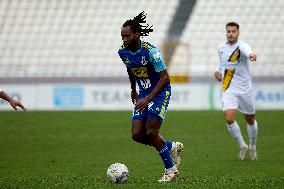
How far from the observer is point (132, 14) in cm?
2980

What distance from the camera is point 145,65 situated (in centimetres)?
870

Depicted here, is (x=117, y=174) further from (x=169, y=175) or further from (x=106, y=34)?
(x=106, y=34)

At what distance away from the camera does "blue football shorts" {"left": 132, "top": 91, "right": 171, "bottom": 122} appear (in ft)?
28.7

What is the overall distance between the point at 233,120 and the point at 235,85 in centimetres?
64

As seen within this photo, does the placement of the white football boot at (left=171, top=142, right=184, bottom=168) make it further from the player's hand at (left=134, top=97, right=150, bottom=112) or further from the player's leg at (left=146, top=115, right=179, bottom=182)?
the player's hand at (left=134, top=97, right=150, bottom=112)

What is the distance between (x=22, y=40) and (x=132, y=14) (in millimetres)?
4519

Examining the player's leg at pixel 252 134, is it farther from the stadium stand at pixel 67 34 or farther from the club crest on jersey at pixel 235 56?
the stadium stand at pixel 67 34

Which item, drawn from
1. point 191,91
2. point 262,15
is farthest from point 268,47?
point 191,91

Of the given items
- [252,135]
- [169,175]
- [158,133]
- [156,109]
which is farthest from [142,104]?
[252,135]

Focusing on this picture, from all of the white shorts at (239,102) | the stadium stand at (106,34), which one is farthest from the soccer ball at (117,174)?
the stadium stand at (106,34)

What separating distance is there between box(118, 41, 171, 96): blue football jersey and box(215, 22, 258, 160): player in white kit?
3.76m

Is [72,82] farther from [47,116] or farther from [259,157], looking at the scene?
[259,157]

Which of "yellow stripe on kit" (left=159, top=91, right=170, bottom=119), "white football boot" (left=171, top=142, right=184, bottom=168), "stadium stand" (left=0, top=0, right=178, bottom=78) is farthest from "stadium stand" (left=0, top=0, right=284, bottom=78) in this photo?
"yellow stripe on kit" (left=159, top=91, right=170, bottom=119)

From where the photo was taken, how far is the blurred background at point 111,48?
24922 mm
